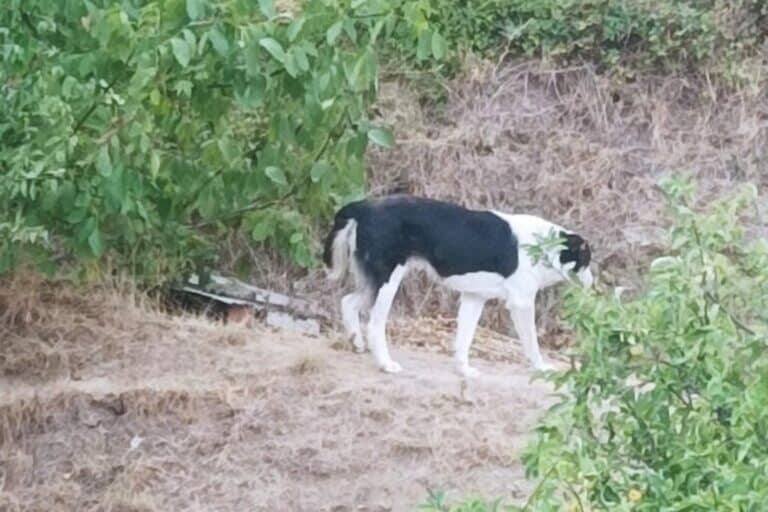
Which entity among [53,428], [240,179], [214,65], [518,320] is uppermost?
[214,65]

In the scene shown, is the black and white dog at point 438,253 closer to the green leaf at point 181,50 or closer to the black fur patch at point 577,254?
the black fur patch at point 577,254

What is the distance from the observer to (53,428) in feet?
24.4

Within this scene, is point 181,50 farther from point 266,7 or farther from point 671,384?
point 671,384

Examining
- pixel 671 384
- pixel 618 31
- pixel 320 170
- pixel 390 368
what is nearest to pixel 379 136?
pixel 320 170

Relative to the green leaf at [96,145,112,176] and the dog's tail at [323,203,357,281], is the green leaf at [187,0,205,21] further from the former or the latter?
the dog's tail at [323,203,357,281]

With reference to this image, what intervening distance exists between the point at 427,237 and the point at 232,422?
4.18 ft

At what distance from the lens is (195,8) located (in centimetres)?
A: 530

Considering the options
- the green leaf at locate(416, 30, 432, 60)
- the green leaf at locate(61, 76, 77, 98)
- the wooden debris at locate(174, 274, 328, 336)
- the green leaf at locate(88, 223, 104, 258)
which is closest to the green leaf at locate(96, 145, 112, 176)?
the green leaf at locate(61, 76, 77, 98)

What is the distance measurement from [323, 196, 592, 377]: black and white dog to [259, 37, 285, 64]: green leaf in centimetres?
219

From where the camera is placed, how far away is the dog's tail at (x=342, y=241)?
25.0 feet

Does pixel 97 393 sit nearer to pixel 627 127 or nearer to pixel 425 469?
pixel 425 469

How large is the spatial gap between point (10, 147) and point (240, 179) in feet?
3.25

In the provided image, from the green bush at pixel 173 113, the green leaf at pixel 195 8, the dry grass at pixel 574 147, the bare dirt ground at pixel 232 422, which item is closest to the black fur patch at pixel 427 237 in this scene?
the green bush at pixel 173 113

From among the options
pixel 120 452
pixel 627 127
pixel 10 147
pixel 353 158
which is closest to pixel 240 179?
pixel 353 158
